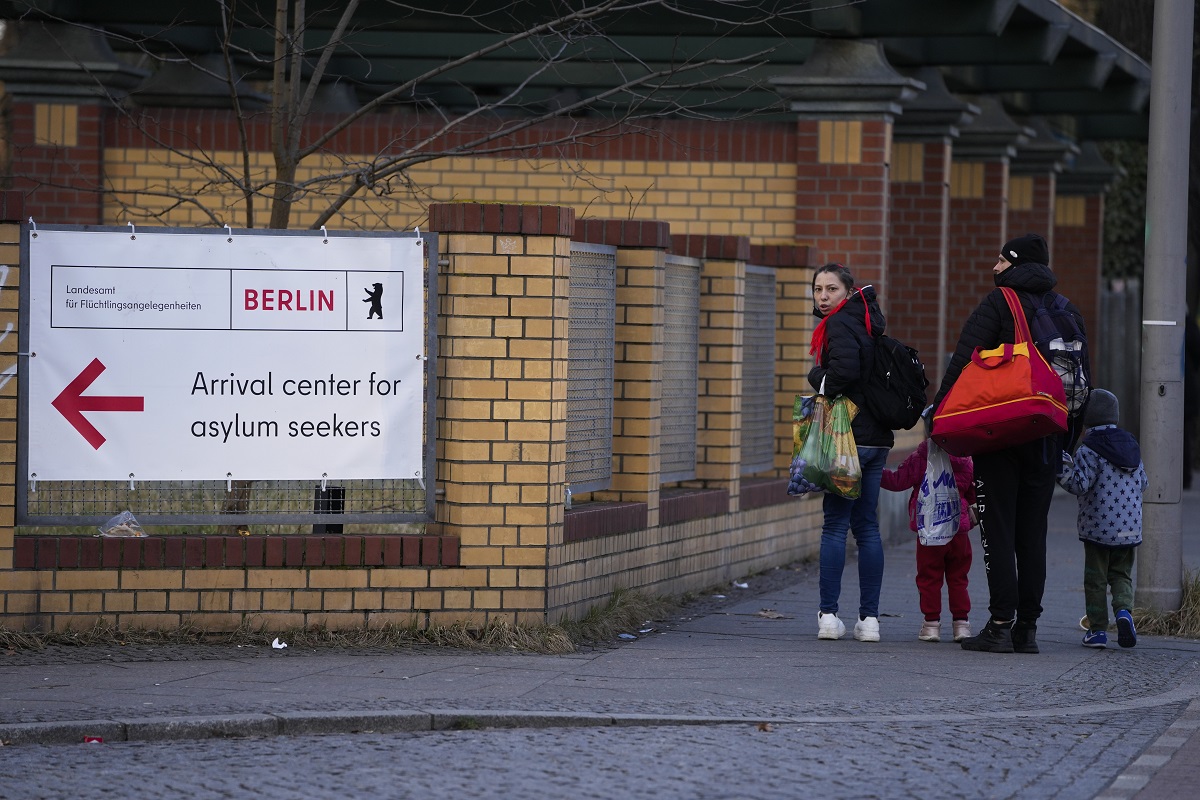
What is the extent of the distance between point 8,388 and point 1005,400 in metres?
4.24

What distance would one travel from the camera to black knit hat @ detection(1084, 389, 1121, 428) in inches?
325

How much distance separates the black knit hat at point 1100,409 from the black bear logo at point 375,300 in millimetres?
3222

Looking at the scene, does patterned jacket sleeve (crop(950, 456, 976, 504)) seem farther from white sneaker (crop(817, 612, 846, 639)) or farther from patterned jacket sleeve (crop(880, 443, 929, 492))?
white sneaker (crop(817, 612, 846, 639))

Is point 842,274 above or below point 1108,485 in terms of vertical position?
above

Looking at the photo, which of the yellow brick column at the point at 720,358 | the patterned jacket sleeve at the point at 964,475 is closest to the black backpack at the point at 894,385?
the patterned jacket sleeve at the point at 964,475

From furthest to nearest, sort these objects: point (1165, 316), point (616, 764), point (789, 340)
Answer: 1. point (789, 340)
2. point (1165, 316)
3. point (616, 764)

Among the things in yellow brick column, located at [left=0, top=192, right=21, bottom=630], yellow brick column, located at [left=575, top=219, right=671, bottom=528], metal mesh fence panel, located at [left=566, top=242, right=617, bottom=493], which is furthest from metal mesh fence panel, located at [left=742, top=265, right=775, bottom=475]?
yellow brick column, located at [left=0, top=192, right=21, bottom=630]

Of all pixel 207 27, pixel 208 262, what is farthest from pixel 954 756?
pixel 207 27

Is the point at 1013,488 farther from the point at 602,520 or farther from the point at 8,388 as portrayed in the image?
the point at 8,388

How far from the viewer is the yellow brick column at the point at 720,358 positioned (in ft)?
33.2

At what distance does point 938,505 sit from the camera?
825 cm

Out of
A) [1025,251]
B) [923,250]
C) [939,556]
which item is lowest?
[939,556]

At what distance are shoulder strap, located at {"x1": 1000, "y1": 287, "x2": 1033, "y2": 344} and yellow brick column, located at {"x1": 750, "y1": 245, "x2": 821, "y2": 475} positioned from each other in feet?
12.1

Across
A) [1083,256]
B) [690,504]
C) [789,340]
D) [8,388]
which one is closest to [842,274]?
[690,504]
